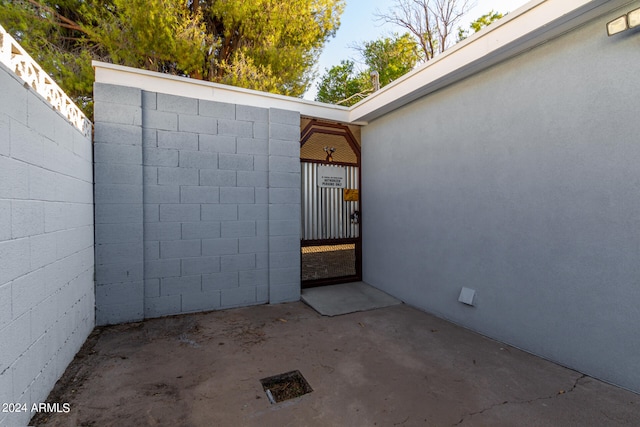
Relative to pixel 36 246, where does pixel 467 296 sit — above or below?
below

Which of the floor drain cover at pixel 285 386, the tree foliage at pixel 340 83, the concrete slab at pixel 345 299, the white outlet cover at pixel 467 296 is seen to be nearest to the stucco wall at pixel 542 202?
the white outlet cover at pixel 467 296

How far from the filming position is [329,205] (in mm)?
4602

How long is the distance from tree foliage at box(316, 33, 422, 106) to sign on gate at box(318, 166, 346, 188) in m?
5.53

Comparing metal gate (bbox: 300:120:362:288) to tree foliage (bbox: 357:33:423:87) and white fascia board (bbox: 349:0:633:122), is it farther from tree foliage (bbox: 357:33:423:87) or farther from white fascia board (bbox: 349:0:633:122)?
tree foliage (bbox: 357:33:423:87)

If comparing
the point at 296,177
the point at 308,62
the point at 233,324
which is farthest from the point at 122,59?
the point at 233,324

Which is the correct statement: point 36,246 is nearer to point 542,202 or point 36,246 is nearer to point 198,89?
point 198,89

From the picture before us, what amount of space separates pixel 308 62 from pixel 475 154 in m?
5.62

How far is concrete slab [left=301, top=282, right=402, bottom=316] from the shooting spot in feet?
12.1

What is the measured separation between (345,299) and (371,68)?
11.1 m

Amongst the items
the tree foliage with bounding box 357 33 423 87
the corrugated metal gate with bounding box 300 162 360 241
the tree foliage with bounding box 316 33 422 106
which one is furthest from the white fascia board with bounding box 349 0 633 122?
the tree foliage with bounding box 357 33 423 87

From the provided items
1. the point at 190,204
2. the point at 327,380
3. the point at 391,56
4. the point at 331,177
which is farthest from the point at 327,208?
the point at 391,56

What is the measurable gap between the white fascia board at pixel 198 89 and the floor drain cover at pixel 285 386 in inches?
133

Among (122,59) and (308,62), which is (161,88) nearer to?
(122,59)

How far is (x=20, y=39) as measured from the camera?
4.95 m
